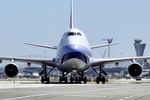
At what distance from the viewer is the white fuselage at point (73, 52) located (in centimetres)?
5697

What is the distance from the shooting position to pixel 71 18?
71938 millimetres

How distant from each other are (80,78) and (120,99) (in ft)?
107

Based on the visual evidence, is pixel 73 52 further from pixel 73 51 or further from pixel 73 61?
pixel 73 61

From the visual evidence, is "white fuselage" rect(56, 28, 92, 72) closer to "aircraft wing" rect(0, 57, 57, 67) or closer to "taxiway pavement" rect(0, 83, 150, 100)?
"aircraft wing" rect(0, 57, 57, 67)

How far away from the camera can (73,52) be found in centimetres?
5681

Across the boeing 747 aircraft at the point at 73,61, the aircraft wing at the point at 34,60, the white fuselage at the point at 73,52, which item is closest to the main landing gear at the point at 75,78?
the boeing 747 aircraft at the point at 73,61

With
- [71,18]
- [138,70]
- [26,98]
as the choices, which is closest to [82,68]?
[138,70]

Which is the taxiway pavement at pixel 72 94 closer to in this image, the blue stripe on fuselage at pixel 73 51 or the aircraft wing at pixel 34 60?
the blue stripe on fuselage at pixel 73 51

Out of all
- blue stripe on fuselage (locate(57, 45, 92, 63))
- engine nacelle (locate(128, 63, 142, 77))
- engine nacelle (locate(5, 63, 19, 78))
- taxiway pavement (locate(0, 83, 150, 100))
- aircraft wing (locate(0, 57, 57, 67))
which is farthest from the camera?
aircraft wing (locate(0, 57, 57, 67))

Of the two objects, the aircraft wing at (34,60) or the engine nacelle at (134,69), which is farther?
the aircraft wing at (34,60)

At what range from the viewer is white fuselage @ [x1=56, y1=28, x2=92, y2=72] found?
5697 centimetres

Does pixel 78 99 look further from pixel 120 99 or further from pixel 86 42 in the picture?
pixel 86 42

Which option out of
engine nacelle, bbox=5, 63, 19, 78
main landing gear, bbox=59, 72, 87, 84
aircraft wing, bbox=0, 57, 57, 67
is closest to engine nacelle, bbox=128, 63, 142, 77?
main landing gear, bbox=59, 72, 87, 84

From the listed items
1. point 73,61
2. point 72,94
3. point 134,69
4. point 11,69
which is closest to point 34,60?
point 11,69
